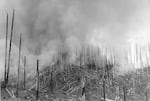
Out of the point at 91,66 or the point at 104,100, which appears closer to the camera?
the point at 104,100

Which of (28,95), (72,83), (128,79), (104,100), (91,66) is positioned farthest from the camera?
(91,66)

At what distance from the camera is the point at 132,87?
126812mm

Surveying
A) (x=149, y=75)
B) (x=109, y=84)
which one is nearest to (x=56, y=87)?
(x=109, y=84)

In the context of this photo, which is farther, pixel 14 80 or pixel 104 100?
pixel 14 80

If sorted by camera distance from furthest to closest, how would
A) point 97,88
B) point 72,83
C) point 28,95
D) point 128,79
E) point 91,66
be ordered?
point 91,66 < point 128,79 < point 72,83 < point 97,88 < point 28,95

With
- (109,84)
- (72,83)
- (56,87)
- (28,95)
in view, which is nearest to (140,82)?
(109,84)

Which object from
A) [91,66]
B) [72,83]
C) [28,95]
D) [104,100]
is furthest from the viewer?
[91,66]

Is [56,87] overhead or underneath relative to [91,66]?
underneath

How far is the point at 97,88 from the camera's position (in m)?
120

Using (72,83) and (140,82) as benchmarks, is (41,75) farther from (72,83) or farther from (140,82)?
(140,82)

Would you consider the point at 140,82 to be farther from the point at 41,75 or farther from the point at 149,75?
the point at 41,75

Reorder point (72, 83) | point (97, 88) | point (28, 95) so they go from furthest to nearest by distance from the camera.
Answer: point (72, 83) < point (97, 88) < point (28, 95)

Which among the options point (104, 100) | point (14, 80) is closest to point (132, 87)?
point (104, 100)

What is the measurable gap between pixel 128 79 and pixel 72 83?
41.9 meters
